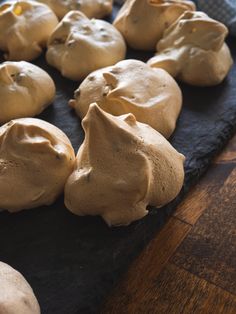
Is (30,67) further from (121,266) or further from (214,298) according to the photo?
(214,298)

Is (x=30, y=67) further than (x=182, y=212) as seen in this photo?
Yes

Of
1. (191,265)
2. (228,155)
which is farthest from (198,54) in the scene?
(191,265)

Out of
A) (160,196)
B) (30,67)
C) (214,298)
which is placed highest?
(30,67)

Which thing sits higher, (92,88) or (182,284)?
(92,88)

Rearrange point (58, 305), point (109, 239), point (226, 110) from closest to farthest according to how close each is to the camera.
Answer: point (58, 305), point (109, 239), point (226, 110)

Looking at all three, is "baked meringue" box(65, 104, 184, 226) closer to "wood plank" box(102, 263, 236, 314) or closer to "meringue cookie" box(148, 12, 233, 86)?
"wood plank" box(102, 263, 236, 314)

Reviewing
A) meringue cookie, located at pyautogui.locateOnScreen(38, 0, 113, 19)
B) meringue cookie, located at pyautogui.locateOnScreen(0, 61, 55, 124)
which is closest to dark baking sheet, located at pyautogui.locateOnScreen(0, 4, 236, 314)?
meringue cookie, located at pyautogui.locateOnScreen(0, 61, 55, 124)

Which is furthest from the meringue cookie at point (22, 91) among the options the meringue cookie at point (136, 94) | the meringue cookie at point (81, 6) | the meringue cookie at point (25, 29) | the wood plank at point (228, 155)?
the wood plank at point (228, 155)

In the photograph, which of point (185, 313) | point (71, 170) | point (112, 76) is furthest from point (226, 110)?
point (185, 313)
